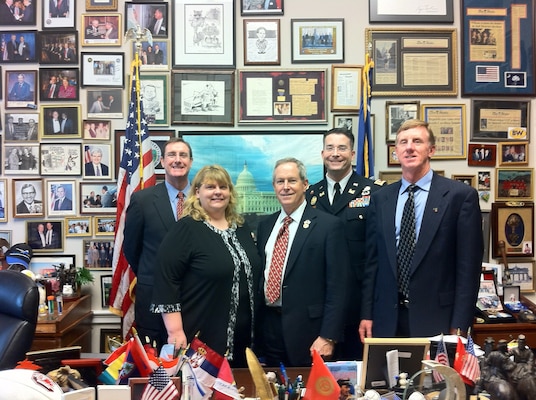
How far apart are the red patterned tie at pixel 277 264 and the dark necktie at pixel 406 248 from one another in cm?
54

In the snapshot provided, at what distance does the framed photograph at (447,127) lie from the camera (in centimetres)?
362

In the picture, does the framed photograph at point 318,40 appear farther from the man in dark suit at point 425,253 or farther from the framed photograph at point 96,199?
the framed photograph at point 96,199

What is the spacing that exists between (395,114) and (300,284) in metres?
1.83

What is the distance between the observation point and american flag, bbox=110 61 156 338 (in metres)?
3.15

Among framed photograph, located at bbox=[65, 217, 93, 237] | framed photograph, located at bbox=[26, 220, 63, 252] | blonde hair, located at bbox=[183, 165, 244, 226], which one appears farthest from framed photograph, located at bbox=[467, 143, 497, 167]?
framed photograph, located at bbox=[26, 220, 63, 252]

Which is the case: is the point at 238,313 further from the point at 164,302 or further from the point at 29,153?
the point at 29,153

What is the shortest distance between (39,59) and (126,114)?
74cm

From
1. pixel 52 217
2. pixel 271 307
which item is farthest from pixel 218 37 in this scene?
pixel 271 307

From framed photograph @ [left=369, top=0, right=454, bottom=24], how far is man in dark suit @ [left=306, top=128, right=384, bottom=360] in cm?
132

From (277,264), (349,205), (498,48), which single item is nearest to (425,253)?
(349,205)

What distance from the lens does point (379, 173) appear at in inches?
142

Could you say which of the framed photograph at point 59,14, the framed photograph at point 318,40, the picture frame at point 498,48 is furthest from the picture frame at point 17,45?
the picture frame at point 498,48

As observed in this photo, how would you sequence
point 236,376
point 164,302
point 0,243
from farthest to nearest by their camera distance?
point 0,243, point 164,302, point 236,376

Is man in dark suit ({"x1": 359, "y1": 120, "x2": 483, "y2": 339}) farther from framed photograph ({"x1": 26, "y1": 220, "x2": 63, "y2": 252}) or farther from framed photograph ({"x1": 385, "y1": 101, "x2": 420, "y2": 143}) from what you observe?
framed photograph ({"x1": 26, "y1": 220, "x2": 63, "y2": 252})
